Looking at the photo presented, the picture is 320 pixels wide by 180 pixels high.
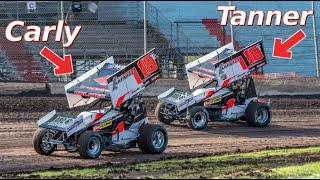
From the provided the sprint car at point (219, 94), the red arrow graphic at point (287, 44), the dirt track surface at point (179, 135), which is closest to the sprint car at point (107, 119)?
the dirt track surface at point (179, 135)

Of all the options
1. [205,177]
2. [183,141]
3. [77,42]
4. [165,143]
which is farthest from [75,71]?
[205,177]

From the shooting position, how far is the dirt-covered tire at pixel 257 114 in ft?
64.6

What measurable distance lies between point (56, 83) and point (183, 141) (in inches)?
303

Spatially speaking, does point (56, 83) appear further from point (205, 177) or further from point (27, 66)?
point (205, 177)

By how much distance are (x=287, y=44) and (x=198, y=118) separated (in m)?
8.39

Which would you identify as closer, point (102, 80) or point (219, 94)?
point (102, 80)

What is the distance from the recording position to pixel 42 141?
1418cm

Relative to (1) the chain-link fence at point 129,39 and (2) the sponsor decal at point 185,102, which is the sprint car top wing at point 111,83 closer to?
(2) the sponsor decal at point 185,102

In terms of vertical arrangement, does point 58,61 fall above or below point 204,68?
above

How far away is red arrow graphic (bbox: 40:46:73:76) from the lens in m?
23.8

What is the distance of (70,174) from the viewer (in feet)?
37.4

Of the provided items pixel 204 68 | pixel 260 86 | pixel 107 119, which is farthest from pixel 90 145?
pixel 260 86

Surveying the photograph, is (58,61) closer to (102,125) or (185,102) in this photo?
(185,102)

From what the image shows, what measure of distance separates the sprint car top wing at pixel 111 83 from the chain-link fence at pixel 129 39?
31.1 ft
